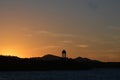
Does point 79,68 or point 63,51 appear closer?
point 63,51

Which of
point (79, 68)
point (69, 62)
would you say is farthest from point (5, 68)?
point (79, 68)

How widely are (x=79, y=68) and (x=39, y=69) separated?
2710 centimetres

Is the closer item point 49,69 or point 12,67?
point 12,67

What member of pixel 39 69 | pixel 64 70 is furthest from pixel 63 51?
pixel 64 70

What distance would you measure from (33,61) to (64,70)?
503 inches

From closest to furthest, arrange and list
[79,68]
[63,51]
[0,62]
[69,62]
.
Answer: [63,51], [0,62], [69,62], [79,68]

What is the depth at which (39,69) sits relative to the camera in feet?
572

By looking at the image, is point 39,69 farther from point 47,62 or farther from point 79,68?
point 79,68

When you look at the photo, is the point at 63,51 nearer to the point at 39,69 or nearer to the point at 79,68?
the point at 39,69

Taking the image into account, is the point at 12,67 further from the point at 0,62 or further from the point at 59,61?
the point at 59,61

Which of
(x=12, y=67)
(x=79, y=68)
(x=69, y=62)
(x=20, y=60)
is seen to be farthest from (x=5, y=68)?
(x=79, y=68)

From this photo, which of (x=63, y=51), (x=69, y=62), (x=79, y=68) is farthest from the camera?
(x=79, y=68)

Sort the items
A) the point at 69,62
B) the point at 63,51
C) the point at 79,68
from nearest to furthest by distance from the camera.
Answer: the point at 63,51 < the point at 69,62 < the point at 79,68

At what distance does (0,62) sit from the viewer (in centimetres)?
17350
